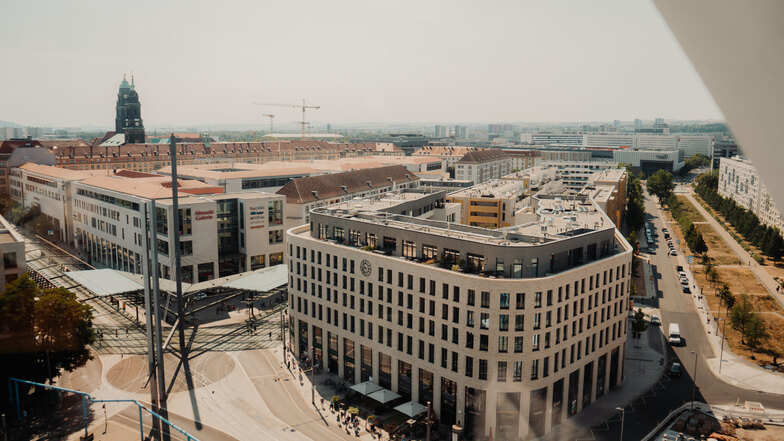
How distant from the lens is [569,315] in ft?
131

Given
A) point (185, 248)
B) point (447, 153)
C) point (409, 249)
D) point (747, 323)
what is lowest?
point (747, 323)

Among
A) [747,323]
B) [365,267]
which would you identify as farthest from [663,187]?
[365,267]

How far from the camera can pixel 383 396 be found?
138 feet

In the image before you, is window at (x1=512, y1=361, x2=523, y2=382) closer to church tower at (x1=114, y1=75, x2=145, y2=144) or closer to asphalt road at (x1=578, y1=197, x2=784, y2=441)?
asphalt road at (x1=578, y1=197, x2=784, y2=441)

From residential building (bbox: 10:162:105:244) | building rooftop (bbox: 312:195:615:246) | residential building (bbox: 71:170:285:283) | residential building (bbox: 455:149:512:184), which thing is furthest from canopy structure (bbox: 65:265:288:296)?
residential building (bbox: 455:149:512:184)

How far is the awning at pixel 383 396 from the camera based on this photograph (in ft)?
137

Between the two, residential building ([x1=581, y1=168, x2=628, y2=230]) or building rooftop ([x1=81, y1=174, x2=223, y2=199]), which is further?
residential building ([x1=581, y1=168, x2=628, y2=230])

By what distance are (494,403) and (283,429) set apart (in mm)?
14495

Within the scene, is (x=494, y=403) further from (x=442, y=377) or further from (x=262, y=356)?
(x=262, y=356)

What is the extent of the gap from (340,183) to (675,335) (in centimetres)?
5881

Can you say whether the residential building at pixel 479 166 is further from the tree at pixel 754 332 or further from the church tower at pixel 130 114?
the church tower at pixel 130 114

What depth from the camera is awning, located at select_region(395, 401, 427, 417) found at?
40.2m

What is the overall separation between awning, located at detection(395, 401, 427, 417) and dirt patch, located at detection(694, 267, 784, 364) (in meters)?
32.8

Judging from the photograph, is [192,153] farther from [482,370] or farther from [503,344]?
[503,344]
